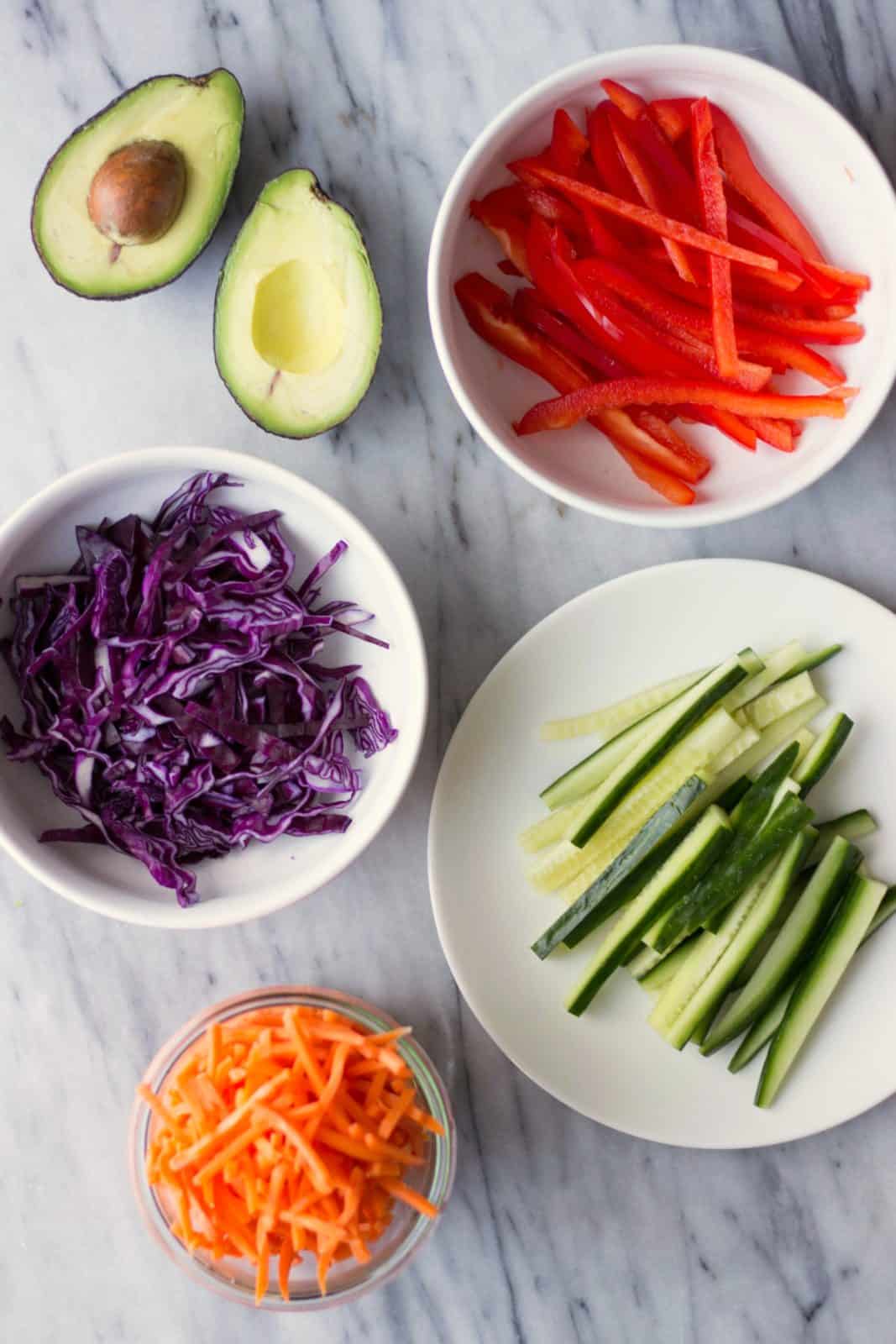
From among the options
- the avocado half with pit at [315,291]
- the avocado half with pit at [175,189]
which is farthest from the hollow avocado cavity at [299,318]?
the avocado half with pit at [175,189]

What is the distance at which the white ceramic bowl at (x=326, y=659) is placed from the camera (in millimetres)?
1443

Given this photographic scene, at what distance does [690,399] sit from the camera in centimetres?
145

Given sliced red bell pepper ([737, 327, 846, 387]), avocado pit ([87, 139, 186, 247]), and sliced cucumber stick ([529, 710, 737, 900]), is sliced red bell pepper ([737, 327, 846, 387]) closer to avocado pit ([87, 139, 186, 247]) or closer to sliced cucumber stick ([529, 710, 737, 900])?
sliced cucumber stick ([529, 710, 737, 900])

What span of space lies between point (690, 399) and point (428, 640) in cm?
47

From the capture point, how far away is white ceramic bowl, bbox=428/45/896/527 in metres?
1.41

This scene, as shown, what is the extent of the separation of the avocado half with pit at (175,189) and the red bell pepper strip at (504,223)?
1.01 feet

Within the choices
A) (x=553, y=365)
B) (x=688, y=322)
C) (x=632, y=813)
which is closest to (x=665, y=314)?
(x=688, y=322)

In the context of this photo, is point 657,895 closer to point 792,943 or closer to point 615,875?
point 615,875

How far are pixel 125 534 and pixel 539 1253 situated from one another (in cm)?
115

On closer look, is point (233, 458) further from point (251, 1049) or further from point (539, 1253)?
point (539, 1253)

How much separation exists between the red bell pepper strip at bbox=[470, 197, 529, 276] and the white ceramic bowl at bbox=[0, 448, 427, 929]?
0.39 meters

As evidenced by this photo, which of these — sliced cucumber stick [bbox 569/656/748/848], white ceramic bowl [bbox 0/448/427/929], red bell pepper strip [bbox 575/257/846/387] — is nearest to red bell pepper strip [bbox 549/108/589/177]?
red bell pepper strip [bbox 575/257/846/387]

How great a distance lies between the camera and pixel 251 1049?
146cm

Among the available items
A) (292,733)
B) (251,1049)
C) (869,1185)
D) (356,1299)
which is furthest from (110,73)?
(869,1185)
